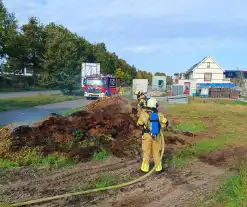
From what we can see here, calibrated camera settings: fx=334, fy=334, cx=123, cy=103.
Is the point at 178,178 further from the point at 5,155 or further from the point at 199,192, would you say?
the point at 5,155

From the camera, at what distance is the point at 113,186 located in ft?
20.7

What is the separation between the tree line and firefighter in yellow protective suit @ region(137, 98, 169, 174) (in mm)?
18451

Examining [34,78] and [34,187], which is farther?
[34,78]

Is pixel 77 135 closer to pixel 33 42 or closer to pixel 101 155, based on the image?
pixel 101 155

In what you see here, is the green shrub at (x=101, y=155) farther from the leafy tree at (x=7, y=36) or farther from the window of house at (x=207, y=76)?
the window of house at (x=207, y=76)

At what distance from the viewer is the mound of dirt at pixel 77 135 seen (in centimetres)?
906

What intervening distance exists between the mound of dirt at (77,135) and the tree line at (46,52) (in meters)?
14.8

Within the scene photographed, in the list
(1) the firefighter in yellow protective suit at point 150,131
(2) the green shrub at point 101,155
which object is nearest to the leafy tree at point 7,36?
(2) the green shrub at point 101,155

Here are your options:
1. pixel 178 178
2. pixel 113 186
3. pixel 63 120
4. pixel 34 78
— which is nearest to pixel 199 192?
pixel 178 178

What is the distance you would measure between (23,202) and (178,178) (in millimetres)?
3430

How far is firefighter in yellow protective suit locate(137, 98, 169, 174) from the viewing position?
297 inches

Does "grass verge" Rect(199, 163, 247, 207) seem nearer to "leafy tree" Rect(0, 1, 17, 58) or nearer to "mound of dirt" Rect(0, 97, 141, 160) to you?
"mound of dirt" Rect(0, 97, 141, 160)


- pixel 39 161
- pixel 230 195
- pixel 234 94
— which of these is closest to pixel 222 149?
pixel 230 195

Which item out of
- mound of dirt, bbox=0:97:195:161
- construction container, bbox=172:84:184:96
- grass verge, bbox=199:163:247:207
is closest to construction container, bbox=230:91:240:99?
construction container, bbox=172:84:184:96
